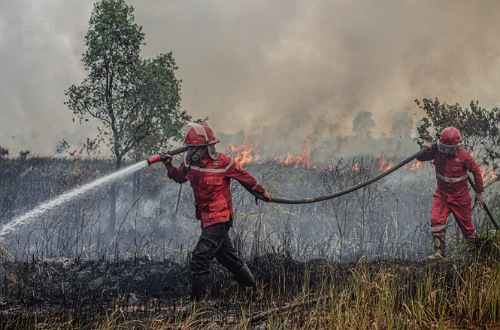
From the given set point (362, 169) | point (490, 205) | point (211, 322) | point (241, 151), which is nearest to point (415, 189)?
point (490, 205)

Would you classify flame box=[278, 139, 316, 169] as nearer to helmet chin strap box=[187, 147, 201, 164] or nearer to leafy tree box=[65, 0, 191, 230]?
leafy tree box=[65, 0, 191, 230]

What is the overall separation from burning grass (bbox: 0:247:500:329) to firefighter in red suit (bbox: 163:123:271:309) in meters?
0.45

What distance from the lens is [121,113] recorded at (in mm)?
10844

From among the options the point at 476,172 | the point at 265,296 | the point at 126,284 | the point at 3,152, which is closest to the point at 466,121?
the point at 476,172

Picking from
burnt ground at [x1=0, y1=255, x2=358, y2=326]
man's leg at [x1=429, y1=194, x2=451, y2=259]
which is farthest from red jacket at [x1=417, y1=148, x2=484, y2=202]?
burnt ground at [x1=0, y1=255, x2=358, y2=326]

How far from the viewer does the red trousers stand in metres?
7.68

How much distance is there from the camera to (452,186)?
7.78 metres

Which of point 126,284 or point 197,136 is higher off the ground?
point 197,136

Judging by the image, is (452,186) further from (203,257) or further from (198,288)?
(198,288)

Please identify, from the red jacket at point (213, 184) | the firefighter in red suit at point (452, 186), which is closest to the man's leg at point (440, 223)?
the firefighter in red suit at point (452, 186)

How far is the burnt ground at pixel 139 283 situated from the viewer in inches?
221

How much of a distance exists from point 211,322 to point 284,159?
9872mm

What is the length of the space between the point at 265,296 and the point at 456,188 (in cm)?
371

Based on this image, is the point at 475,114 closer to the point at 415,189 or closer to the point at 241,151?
the point at 415,189
